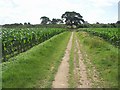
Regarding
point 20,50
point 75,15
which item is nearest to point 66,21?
point 75,15

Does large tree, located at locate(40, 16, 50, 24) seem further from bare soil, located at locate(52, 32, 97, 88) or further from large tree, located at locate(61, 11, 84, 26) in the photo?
bare soil, located at locate(52, 32, 97, 88)

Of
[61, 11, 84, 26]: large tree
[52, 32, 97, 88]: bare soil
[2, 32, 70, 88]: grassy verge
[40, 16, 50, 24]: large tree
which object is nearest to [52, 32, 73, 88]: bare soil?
[52, 32, 97, 88]: bare soil

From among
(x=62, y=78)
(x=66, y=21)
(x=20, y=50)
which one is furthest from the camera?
(x=66, y=21)

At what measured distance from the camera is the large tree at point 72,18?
454 feet

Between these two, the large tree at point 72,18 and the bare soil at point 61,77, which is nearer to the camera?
the bare soil at point 61,77

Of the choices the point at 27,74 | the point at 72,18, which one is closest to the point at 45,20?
the point at 72,18

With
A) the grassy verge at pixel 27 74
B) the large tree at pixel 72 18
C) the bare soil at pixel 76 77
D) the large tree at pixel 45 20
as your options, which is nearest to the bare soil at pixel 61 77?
the bare soil at pixel 76 77

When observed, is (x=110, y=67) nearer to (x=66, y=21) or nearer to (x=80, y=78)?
(x=80, y=78)

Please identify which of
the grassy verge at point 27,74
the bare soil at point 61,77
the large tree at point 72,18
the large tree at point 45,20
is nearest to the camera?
the grassy verge at point 27,74

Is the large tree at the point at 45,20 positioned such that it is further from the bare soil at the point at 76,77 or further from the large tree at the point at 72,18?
the bare soil at the point at 76,77

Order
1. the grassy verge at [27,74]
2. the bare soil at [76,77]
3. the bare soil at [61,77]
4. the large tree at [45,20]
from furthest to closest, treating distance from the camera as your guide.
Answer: the large tree at [45,20] < the bare soil at [76,77] < the bare soil at [61,77] < the grassy verge at [27,74]

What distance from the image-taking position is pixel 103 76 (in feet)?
43.3

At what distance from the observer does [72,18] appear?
13838 centimetres

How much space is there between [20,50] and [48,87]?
14033 mm
